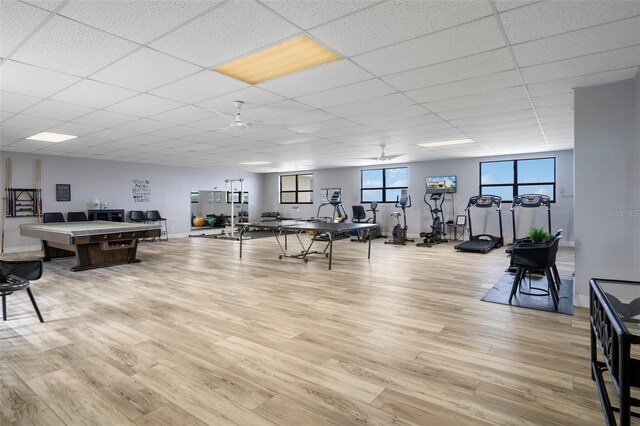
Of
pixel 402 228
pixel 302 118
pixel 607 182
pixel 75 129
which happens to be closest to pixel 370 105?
pixel 302 118

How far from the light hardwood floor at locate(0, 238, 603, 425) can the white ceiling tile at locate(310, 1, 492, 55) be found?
2.45 meters

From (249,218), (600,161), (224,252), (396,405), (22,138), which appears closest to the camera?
(396,405)

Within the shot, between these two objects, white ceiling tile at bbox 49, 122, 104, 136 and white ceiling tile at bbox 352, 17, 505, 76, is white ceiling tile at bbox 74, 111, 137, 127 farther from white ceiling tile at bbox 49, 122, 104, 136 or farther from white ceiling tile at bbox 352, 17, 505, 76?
white ceiling tile at bbox 352, 17, 505, 76

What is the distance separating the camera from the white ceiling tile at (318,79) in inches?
123

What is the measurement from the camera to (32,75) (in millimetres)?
3215

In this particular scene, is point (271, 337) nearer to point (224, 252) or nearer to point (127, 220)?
point (224, 252)

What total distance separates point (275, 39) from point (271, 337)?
248 centimetres

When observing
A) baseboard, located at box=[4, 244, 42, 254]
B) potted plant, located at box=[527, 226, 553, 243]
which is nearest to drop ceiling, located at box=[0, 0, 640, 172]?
potted plant, located at box=[527, 226, 553, 243]

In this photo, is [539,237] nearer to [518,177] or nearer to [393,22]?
[393,22]

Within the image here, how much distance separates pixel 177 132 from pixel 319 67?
147 inches

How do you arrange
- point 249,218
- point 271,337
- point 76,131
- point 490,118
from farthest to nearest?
point 249,218 < point 76,131 < point 490,118 < point 271,337

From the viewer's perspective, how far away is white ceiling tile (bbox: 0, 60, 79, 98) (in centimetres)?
306

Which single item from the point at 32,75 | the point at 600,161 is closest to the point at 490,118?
the point at 600,161

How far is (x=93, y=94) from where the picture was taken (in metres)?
3.82
